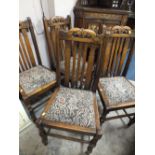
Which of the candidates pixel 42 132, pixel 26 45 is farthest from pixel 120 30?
pixel 42 132

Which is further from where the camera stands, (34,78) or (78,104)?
(34,78)

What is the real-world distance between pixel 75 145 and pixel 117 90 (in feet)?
2.43

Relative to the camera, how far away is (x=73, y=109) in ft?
3.09

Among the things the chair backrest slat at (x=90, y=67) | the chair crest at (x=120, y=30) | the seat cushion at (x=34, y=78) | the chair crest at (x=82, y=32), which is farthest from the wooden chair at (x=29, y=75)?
the chair crest at (x=120, y=30)

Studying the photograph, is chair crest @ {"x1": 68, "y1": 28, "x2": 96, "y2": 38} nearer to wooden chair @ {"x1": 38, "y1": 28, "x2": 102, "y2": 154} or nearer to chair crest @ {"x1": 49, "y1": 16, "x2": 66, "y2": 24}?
wooden chair @ {"x1": 38, "y1": 28, "x2": 102, "y2": 154}

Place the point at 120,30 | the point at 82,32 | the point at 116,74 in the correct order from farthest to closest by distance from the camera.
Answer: the point at 116,74 → the point at 120,30 → the point at 82,32

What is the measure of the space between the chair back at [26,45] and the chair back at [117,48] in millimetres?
822

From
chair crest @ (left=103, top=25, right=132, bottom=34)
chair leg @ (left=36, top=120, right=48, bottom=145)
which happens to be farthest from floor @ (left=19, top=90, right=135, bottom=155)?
chair crest @ (left=103, top=25, right=132, bottom=34)

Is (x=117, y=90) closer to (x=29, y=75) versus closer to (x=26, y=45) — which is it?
(x=29, y=75)

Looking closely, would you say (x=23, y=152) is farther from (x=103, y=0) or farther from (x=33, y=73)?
(x=103, y=0)

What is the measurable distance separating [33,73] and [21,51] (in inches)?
10.5

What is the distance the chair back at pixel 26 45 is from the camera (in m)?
1.20

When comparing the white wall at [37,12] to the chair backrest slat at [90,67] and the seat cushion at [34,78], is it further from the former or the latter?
the chair backrest slat at [90,67]
